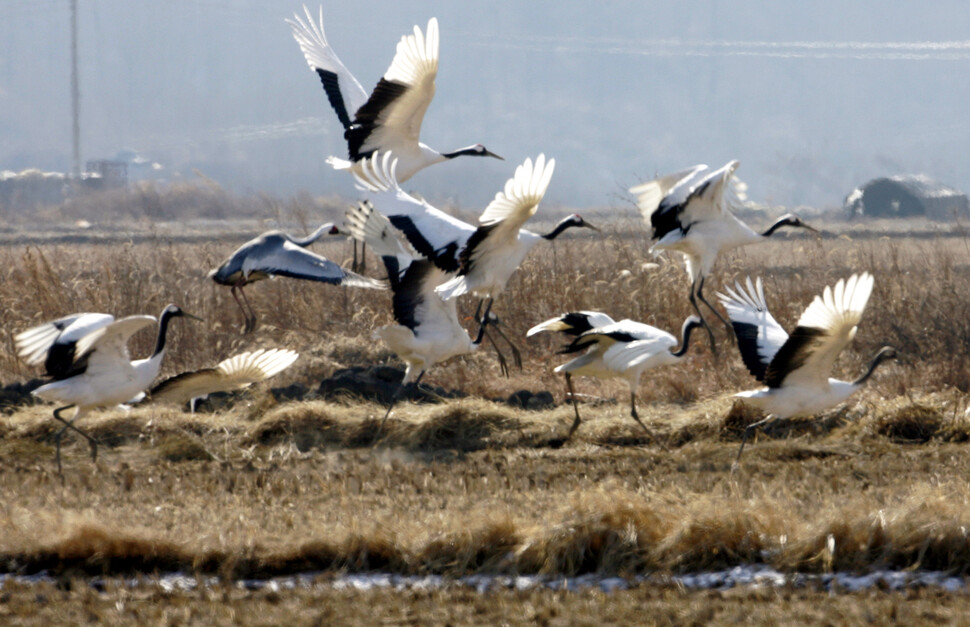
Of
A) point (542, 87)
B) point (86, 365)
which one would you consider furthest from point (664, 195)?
point (542, 87)

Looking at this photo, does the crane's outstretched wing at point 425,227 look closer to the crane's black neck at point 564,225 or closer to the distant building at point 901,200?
the crane's black neck at point 564,225

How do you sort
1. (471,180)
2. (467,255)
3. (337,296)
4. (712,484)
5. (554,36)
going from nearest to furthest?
(712,484)
(467,255)
(337,296)
(471,180)
(554,36)

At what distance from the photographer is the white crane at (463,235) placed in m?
7.65

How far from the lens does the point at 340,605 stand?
466cm

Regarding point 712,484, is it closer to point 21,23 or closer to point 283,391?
point 283,391

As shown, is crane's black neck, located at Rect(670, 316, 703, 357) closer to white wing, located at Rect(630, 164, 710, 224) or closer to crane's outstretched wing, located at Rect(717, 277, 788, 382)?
crane's outstretched wing, located at Rect(717, 277, 788, 382)

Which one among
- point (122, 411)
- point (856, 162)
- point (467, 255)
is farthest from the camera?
point (856, 162)

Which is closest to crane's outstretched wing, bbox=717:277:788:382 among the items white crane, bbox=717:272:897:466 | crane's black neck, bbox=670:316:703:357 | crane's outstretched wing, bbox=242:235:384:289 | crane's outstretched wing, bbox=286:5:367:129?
white crane, bbox=717:272:897:466

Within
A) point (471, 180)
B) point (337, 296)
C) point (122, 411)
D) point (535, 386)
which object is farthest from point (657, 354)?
point (471, 180)

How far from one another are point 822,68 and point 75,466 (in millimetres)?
89729

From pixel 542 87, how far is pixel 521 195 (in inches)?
3431

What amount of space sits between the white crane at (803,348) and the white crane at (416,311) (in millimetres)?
1969

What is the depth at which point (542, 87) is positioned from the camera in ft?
305

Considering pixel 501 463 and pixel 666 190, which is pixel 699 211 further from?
pixel 501 463
